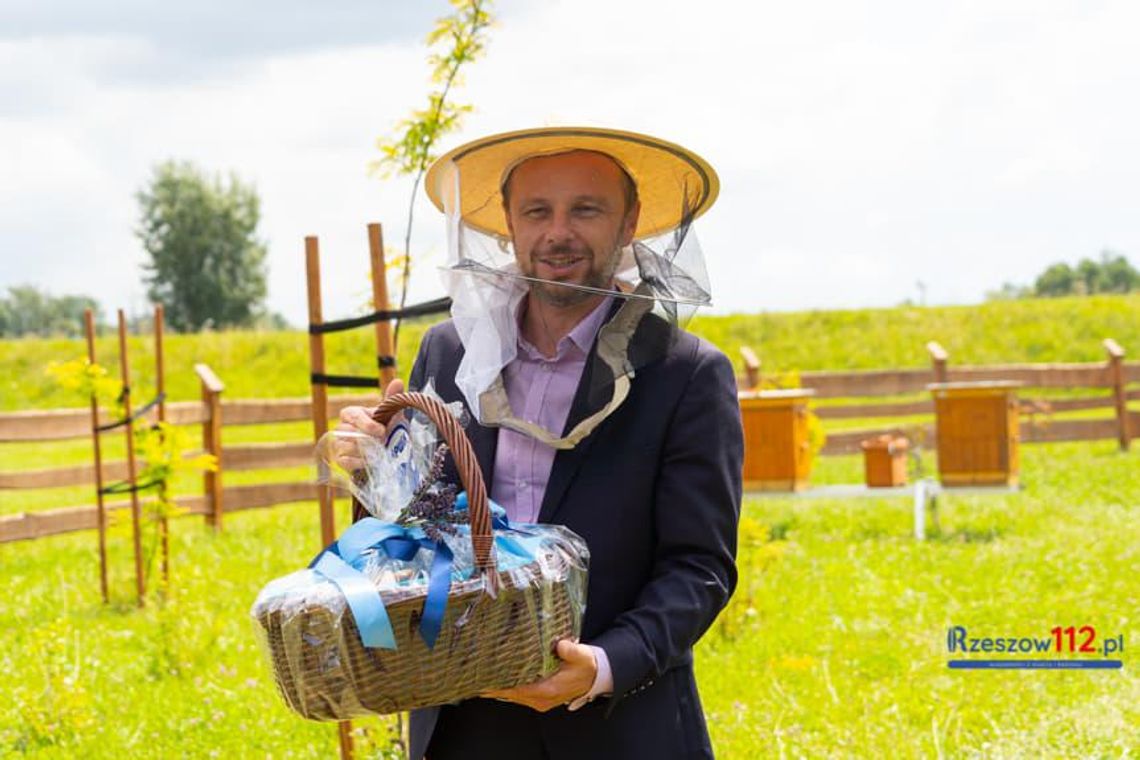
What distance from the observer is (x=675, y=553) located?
2033mm

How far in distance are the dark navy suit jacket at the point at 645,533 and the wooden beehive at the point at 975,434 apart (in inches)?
279

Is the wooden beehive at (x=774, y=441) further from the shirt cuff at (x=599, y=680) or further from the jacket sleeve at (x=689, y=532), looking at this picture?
the shirt cuff at (x=599, y=680)

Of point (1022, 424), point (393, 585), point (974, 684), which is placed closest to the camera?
point (393, 585)

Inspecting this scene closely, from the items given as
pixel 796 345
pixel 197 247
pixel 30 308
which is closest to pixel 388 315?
pixel 796 345

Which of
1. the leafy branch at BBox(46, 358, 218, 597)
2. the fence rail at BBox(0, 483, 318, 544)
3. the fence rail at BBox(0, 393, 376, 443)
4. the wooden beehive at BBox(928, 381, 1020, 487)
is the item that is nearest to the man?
the leafy branch at BBox(46, 358, 218, 597)

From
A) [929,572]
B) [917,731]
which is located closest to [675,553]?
[917,731]

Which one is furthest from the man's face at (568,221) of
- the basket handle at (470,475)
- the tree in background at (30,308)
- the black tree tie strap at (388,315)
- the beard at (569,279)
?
the tree in background at (30,308)

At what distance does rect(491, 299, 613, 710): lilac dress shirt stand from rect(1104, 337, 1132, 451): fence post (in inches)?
547

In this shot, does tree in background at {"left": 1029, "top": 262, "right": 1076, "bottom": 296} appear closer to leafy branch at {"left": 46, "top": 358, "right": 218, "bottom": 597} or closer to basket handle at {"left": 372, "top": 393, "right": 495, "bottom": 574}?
leafy branch at {"left": 46, "top": 358, "right": 218, "bottom": 597}

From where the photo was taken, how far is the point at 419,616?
1.70 m

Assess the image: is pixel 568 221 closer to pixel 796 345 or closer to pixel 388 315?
pixel 388 315

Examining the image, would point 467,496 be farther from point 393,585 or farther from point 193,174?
point 193,174

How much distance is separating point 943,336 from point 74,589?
53.0 feet

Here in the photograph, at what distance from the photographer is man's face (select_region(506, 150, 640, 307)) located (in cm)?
210
